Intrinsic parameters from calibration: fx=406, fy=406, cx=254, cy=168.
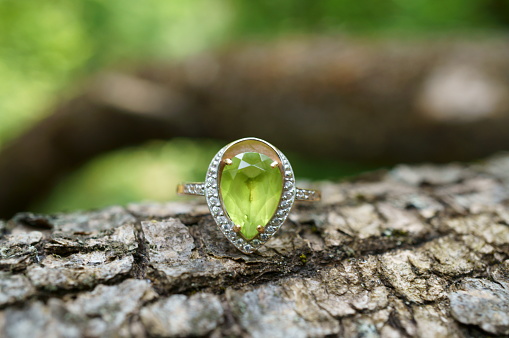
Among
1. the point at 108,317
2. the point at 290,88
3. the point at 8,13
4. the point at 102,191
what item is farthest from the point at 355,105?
the point at 8,13

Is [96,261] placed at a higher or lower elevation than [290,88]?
lower

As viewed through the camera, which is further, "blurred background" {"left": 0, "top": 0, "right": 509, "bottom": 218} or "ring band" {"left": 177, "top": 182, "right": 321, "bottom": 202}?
"blurred background" {"left": 0, "top": 0, "right": 509, "bottom": 218}

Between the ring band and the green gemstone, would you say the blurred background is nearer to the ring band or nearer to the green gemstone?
the ring band

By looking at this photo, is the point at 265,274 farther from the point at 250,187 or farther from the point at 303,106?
the point at 303,106

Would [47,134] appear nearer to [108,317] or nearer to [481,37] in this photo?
[108,317]

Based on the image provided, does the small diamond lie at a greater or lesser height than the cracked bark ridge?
greater

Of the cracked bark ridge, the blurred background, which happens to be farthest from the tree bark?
the cracked bark ridge

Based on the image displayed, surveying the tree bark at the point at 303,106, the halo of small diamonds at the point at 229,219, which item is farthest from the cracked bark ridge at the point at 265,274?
the tree bark at the point at 303,106
